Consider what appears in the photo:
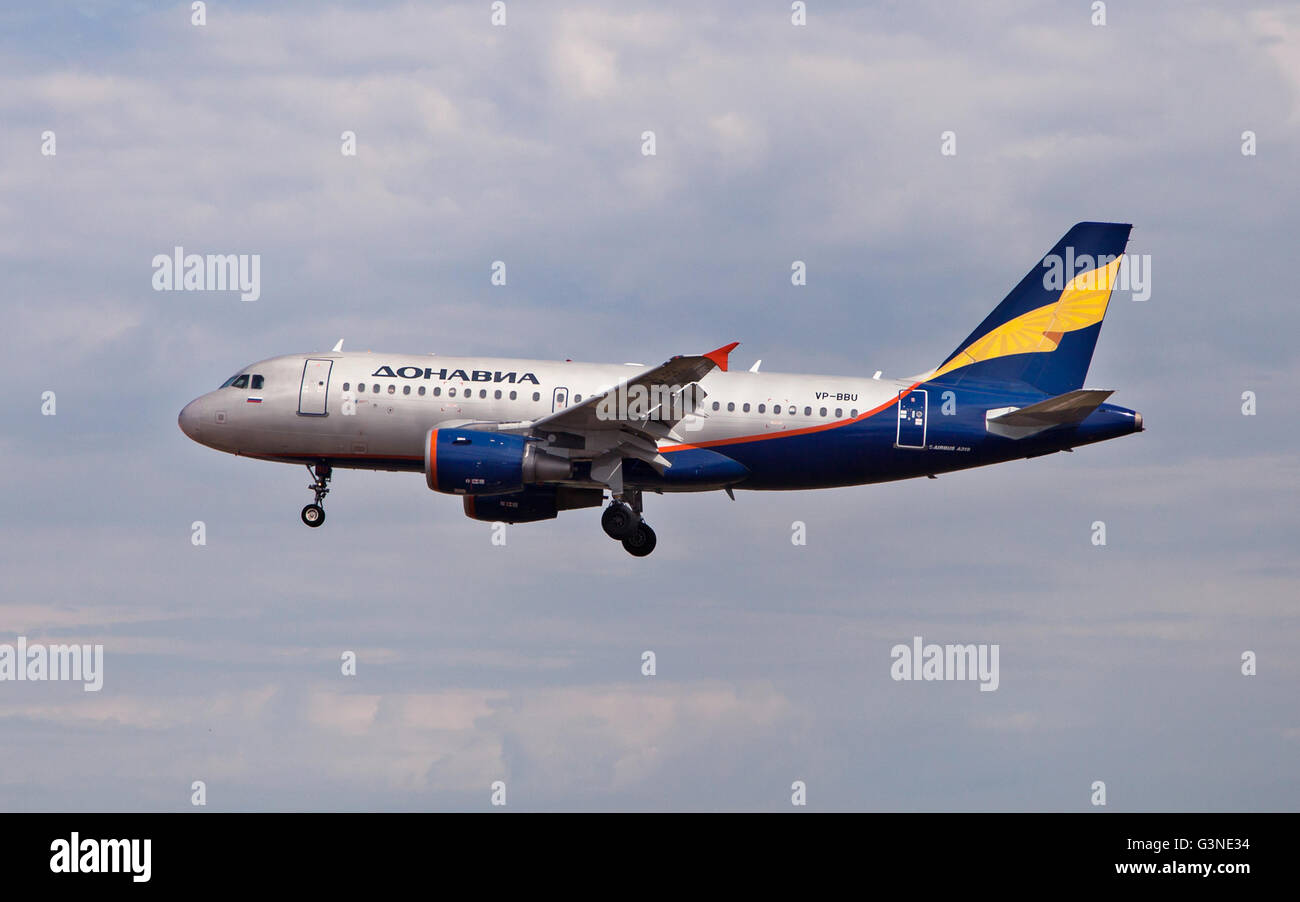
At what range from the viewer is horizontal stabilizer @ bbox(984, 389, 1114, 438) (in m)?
54.3

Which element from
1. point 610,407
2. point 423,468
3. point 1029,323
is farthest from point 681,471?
point 1029,323

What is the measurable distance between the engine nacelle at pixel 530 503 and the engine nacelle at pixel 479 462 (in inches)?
200

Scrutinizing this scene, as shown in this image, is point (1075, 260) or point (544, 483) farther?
point (1075, 260)

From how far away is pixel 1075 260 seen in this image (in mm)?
60469

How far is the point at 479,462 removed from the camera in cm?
5409

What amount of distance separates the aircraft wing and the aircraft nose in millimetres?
11631

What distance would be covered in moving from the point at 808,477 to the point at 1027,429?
23.2ft

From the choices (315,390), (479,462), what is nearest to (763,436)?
(479,462)

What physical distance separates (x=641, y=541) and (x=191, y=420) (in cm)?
1552

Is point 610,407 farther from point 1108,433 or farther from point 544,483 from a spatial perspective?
point 1108,433

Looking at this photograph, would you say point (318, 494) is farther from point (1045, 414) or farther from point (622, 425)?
point (1045, 414)

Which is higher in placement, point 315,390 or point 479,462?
point 315,390

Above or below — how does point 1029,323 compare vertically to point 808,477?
above

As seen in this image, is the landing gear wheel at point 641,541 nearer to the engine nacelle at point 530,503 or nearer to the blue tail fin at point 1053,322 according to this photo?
the engine nacelle at point 530,503
